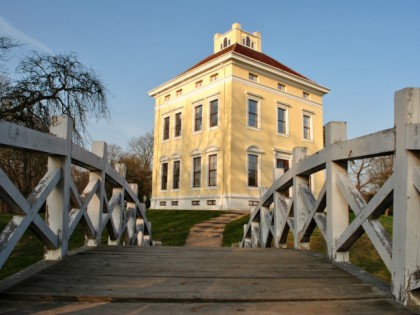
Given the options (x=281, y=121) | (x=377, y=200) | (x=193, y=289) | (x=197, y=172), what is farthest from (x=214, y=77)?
(x=193, y=289)

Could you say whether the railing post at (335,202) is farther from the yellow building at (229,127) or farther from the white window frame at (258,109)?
the white window frame at (258,109)

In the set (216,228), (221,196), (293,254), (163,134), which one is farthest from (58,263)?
(163,134)

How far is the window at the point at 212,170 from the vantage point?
24.4 metres

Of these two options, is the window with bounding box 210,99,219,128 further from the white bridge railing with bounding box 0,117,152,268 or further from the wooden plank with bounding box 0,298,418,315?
the wooden plank with bounding box 0,298,418,315

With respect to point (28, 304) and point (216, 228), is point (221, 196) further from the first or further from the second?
point (28, 304)

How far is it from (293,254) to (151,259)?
149 cm

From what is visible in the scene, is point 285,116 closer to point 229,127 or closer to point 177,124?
point 229,127

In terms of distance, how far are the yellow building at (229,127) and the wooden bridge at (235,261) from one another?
19163 millimetres

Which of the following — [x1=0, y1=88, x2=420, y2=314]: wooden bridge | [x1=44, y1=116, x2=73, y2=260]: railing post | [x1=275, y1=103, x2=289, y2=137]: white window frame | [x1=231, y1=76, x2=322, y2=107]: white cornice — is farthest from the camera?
[x1=275, y1=103, x2=289, y2=137]: white window frame

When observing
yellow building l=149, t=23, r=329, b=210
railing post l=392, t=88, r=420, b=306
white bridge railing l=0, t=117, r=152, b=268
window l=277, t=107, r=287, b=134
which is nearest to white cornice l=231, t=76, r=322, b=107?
yellow building l=149, t=23, r=329, b=210

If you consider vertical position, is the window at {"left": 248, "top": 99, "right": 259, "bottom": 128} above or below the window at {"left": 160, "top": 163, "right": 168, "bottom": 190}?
above

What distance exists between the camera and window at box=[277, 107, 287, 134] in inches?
1051

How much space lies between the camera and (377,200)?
2922 millimetres

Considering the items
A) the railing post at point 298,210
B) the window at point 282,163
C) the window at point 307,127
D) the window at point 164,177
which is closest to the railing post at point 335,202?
the railing post at point 298,210
